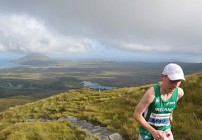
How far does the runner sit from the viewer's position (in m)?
6.58

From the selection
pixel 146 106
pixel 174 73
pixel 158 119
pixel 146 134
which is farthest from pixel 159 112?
pixel 174 73

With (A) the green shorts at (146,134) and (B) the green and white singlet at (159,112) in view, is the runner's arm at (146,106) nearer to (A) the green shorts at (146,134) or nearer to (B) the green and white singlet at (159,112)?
(B) the green and white singlet at (159,112)

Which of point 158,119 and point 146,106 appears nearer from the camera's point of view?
point 146,106

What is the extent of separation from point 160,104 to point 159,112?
302 millimetres

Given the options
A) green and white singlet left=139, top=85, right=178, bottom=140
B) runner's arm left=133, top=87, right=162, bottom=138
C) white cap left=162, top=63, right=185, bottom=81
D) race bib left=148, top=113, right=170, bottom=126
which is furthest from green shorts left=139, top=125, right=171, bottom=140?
white cap left=162, top=63, right=185, bottom=81

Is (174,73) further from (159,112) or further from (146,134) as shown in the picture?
(146,134)

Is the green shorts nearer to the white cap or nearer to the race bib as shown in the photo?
the race bib

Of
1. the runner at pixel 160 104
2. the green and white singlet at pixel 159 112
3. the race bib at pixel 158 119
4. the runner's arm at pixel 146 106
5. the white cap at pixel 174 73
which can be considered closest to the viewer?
the white cap at pixel 174 73

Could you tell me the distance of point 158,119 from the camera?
741 centimetres

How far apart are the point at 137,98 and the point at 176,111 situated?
6.61 meters

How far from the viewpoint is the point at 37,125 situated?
1736 cm

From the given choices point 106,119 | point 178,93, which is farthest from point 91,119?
point 178,93

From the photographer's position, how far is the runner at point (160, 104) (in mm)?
6578

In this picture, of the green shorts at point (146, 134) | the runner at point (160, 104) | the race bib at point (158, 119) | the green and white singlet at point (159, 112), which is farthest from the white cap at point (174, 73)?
the green shorts at point (146, 134)
